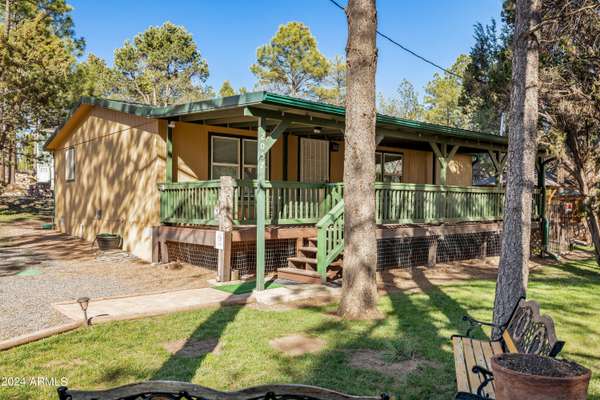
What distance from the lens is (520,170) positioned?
18.2 ft

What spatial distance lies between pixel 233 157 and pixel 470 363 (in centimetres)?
901

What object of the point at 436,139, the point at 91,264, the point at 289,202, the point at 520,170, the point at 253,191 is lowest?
the point at 91,264

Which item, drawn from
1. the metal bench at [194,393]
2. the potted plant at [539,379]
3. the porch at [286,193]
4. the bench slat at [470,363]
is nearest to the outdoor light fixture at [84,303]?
the porch at [286,193]

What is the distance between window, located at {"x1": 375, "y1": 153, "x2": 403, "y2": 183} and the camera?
15.3 metres

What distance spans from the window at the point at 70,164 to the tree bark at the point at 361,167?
11.9 metres

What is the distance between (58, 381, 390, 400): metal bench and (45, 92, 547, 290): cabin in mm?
5591

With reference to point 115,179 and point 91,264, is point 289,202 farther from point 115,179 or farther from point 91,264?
point 115,179

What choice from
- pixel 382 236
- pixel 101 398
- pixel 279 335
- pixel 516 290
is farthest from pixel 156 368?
pixel 382 236

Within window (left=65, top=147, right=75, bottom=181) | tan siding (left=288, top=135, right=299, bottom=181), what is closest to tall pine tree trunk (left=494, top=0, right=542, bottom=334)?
tan siding (left=288, top=135, right=299, bottom=181)

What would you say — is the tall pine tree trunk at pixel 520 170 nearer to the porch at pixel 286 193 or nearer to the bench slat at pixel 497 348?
the bench slat at pixel 497 348

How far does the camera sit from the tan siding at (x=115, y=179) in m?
11.1

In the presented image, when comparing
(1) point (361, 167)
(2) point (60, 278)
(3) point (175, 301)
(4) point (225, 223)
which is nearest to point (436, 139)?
(4) point (225, 223)

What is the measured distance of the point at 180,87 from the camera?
117 ft

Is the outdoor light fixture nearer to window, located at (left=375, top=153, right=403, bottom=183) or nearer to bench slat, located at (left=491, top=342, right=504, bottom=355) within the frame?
bench slat, located at (left=491, top=342, right=504, bottom=355)
